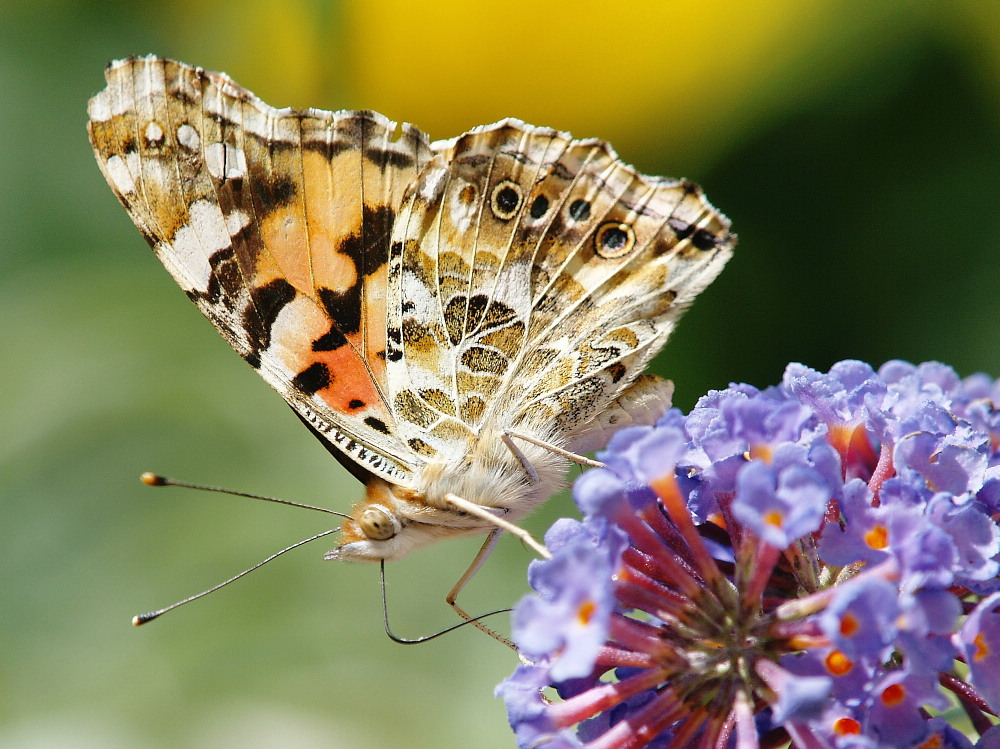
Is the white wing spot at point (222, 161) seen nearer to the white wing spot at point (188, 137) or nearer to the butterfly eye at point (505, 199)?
the white wing spot at point (188, 137)

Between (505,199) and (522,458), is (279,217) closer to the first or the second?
(505,199)

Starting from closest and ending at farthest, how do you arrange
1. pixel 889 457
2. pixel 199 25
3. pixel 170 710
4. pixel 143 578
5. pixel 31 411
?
pixel 889 457 → pixel 170 710 → pixel 143 578 → pixel 31 411 → pixel 199 25

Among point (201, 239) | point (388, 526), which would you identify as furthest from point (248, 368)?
point (388, 526)

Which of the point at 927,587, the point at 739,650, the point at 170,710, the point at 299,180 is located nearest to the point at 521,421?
the point at 299,180

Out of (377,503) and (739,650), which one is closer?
(739,650)

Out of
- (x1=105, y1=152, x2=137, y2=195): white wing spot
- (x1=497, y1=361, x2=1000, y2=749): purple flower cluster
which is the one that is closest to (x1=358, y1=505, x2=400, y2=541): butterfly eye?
(x1=497, y1=361, x2=1000, y2=749): purple flower cluster

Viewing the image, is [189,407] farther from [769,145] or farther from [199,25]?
[769,145]
